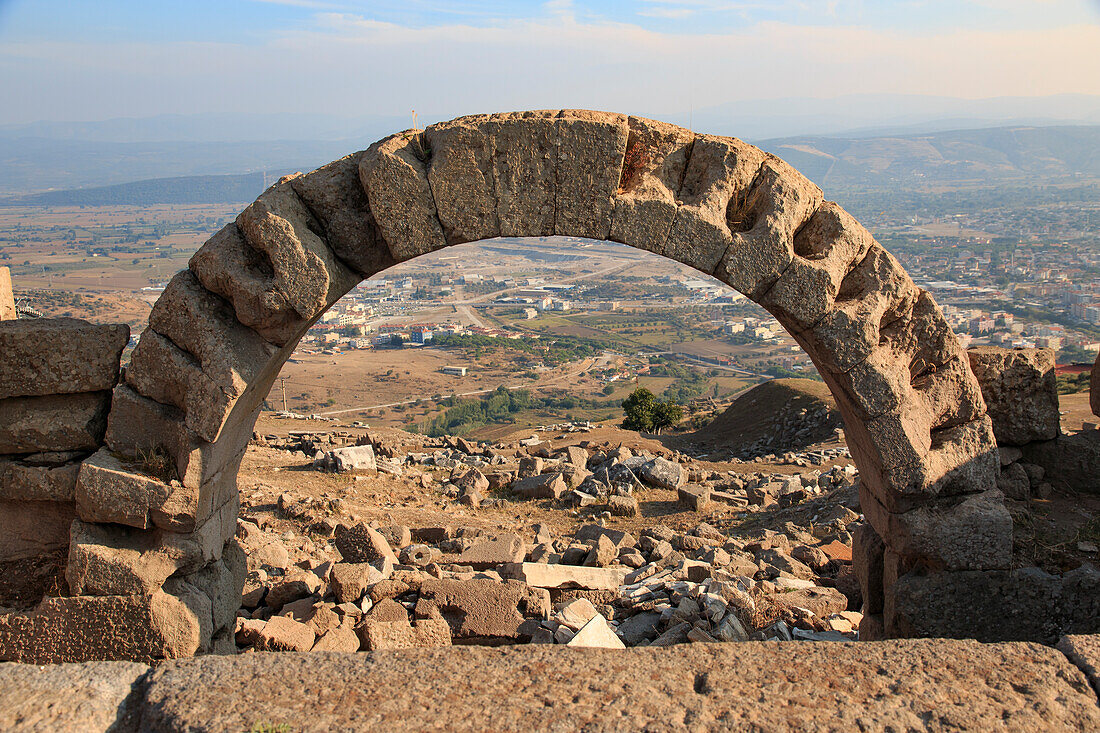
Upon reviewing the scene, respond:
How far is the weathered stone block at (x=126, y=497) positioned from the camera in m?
5.23

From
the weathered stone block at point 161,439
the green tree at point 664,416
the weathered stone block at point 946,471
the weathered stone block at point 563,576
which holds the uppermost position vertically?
the weathered stone block at point 161,439

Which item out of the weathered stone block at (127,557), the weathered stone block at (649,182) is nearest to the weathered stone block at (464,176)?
the weathered stone block at (649,182)

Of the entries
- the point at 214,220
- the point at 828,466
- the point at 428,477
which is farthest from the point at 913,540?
the point at 214,220

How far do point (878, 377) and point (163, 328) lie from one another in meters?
5.09

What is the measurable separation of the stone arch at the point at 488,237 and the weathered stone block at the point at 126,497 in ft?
0.04

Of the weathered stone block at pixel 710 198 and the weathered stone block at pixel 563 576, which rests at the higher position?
the weathered stone block at pixel 710 198

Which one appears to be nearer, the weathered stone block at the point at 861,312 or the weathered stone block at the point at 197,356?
the weathered stone block at the point at 197,356

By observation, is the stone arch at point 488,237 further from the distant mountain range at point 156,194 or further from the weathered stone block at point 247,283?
the distant mountain range at point 156,194

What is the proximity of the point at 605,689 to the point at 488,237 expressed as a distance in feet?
10.0

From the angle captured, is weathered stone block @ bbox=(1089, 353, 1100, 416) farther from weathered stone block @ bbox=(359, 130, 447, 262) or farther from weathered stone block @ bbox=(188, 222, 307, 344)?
weathered stone block @ bbox=(188, 222, 307, 344)

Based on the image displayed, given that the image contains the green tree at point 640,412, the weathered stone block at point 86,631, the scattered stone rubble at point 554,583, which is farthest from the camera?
the green tree at point 640,412

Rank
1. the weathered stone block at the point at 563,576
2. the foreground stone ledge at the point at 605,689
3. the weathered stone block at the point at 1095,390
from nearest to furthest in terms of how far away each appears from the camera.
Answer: the foreground stone ledge at the point at 605,689 → the weathered stone block at the point at 1095,390 → the weathered stone block at the point at 563,576

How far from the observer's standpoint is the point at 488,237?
540 centimetres

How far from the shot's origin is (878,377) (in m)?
5.45
